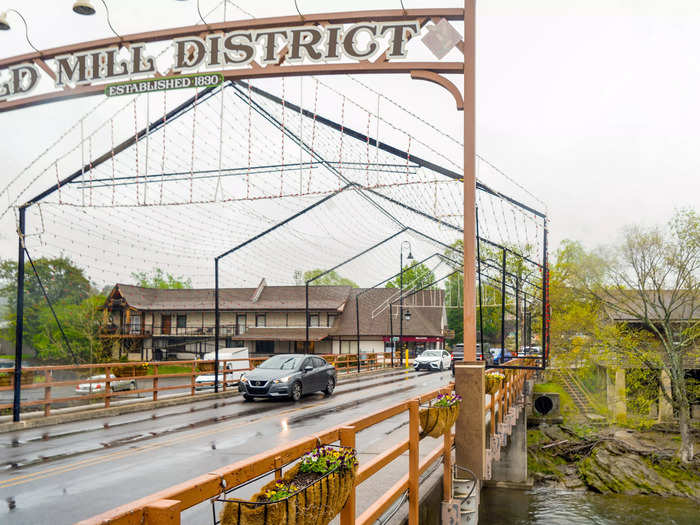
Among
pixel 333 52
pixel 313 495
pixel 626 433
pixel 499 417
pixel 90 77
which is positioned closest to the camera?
pixel 313 495

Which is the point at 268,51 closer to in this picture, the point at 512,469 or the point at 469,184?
the point at 469,184

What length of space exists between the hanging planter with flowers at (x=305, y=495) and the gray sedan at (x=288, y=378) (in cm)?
1643

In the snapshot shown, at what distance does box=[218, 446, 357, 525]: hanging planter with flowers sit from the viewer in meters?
3.01

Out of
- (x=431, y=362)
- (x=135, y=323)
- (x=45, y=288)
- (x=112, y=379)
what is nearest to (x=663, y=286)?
(x=431, y=362)

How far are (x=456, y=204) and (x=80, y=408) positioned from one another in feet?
39.5

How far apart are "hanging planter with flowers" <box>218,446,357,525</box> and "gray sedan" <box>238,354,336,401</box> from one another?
647 inches

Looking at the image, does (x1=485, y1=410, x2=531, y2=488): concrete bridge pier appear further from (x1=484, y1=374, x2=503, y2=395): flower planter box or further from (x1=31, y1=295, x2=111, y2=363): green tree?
(x1=31, y1=295, x2=111, y2=363): green tree

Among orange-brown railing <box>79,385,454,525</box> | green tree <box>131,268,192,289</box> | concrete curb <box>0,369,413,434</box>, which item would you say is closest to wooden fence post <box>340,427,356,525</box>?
orange-brown railing <box>79,385,454,525</box>

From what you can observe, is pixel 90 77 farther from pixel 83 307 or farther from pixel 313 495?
pixel 83 307

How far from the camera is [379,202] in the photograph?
82.4 ft

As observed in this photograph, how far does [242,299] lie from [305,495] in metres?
60.9

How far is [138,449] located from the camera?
39.0 feet

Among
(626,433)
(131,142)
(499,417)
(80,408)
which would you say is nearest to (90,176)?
(131,142)

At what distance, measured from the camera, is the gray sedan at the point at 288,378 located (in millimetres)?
20578
